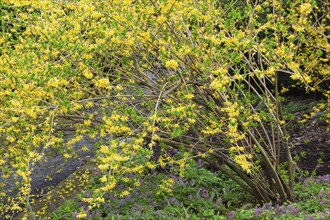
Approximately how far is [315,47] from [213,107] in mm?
2592

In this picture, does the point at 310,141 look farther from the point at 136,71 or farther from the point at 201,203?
the point at 136,71

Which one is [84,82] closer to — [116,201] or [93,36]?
[93,36]

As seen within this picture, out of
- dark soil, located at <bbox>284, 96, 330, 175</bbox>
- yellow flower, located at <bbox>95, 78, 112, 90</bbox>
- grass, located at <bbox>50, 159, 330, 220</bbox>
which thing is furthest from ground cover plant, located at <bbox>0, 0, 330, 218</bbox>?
dark soil, located at <bbox>284, 96, 330, 175</bbox>

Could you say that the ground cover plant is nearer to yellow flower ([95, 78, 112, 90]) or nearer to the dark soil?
yellow flower ([95, 78, 112, 90])

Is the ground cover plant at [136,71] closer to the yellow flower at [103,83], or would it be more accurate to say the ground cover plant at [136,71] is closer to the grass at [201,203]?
the yellow flower at [103,83]

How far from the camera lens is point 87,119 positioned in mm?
4492

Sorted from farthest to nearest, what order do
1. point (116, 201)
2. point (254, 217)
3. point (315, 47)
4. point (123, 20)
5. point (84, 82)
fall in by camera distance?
point (315, 47), point (116, 201), point (84, 82), point (254, 217), point (123, 20)

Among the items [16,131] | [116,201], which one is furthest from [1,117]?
[116,201]

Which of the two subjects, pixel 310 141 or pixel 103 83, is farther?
pixel 310 141

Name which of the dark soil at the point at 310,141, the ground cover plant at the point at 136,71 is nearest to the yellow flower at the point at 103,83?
the ground cover plant at the point at 136,71

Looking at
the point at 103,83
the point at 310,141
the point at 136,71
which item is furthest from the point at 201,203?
the point at 310,141

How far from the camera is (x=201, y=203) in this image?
518 centimetres

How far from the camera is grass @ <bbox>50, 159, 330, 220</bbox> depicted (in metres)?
4.46

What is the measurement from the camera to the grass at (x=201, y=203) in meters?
4.46
